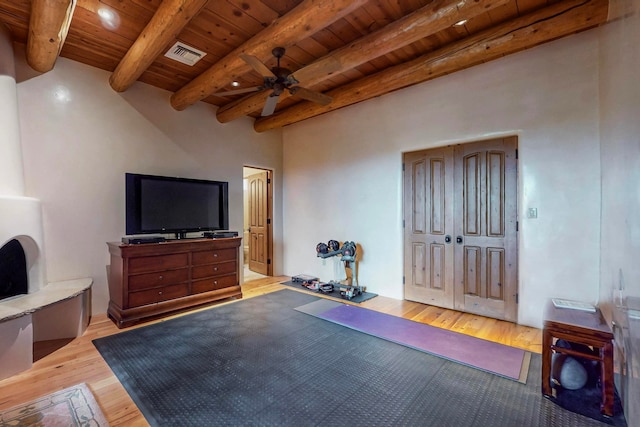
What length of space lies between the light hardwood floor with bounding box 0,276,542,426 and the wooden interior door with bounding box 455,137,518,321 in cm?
23

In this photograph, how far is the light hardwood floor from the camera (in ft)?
6.12

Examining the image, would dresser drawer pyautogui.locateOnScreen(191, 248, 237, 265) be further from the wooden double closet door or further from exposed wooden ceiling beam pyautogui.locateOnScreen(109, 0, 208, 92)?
the wooden double closet door

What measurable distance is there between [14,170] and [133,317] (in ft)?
5.84

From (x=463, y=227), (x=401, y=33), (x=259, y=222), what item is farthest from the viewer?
(x=259, y=222)

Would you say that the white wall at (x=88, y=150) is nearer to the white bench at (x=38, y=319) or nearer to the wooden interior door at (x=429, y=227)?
the white bench at (x=38, y=319)

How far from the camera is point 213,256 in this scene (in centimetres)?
385

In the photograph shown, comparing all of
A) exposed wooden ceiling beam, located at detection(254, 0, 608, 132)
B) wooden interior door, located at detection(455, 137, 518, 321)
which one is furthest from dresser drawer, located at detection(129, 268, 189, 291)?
wooden interior door, located at detection(455, 137, 518, 321)

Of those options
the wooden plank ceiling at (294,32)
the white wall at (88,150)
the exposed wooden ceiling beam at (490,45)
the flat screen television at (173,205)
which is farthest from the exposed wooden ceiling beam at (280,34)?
the exposed wooden ceiling beam at (490,45)

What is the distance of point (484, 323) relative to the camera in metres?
3.14

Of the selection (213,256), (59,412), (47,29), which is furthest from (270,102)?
(59,412)

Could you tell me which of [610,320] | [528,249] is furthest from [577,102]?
[610,320]

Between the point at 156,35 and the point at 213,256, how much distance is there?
8.34 feet

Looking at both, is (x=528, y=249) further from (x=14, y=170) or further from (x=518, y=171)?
(x=14, y=170)

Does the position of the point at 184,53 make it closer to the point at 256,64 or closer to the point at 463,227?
the point at 256,64
